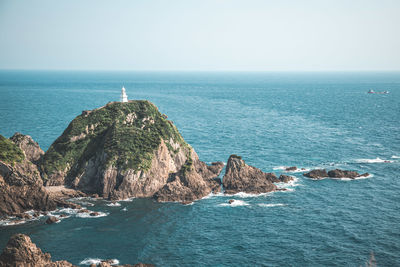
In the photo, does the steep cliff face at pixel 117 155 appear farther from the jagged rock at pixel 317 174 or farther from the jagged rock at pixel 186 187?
the jagged rock at pixel 317 174

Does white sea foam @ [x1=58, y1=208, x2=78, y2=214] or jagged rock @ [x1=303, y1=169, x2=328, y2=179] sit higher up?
jagged rock @ [x1=303, y1=169, x2=328, y2=179]

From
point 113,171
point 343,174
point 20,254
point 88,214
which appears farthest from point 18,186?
point 343,174

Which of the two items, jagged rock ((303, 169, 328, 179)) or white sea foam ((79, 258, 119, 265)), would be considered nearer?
white sea foam ((79, 258, 119, 265))

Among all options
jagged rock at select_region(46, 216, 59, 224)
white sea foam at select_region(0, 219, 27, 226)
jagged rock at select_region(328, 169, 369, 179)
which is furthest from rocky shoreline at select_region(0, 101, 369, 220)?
jagged rock at select_region(46, 216, 59, 224)

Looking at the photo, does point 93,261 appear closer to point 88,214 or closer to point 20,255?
point 20,255

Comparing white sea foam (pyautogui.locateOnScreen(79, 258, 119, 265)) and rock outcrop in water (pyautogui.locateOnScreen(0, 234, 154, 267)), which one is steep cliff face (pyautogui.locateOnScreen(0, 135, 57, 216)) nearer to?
white sea foam (pyautogui.locateOnScreen(79, 258, 119, 265))

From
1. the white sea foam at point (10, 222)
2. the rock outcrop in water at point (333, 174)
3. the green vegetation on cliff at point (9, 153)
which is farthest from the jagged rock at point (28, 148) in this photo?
the rock outcrop in water at point (333, 174)
